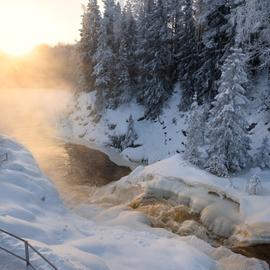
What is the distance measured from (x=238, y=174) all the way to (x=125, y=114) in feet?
65.5

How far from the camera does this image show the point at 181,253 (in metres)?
12.4

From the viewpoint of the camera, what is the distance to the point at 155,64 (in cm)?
3612

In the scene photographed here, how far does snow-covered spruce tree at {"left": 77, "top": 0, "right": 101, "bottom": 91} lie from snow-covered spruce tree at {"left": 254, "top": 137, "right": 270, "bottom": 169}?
28.7 m

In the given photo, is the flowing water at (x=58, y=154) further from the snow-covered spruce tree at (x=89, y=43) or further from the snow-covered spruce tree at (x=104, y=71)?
the snow-covered spruce tree at (x=89, y=43)

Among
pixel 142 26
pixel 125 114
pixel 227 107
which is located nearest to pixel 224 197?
pixel 227 107

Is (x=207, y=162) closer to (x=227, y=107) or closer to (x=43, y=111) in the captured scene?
(x=227, y=107)

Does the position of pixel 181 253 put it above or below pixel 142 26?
below

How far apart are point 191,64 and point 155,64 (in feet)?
12.7

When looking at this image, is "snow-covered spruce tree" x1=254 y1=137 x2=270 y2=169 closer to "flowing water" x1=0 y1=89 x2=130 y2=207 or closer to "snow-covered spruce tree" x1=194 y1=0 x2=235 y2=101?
"flowing water" x1=0 y1=89 x2=130 y2=207

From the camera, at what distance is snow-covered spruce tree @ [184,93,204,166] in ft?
71.2

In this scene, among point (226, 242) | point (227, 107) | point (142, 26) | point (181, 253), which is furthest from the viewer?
point (142, 26)

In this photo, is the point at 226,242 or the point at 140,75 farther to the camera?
the point at 140,75

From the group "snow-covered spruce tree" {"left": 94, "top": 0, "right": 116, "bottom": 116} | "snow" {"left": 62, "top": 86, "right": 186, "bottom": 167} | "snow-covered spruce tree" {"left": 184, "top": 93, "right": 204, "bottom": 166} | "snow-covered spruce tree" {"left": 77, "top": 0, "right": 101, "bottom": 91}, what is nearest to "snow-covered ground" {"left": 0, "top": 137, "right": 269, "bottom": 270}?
"snow-covered spruce tree" {"left": 184, "top": 93, "right": 204, "bottom": 166}

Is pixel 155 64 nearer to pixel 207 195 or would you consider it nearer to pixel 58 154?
pixel 58 154
